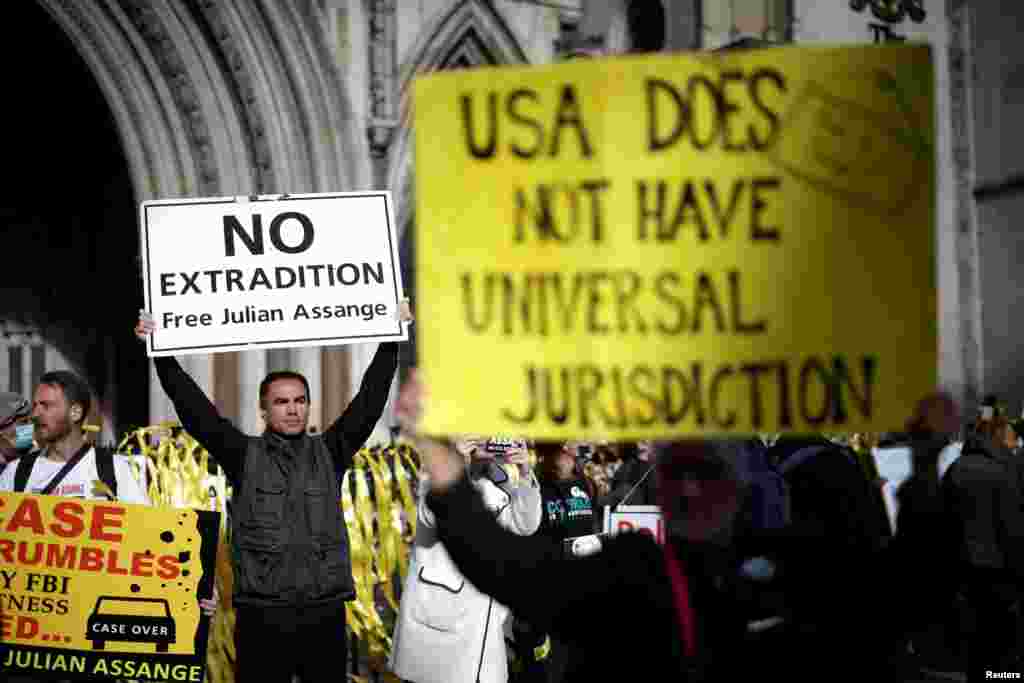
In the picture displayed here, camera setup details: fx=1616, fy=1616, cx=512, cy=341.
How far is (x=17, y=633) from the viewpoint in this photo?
6988 millimetres

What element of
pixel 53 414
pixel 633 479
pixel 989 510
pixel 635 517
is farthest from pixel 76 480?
pixel 989 510

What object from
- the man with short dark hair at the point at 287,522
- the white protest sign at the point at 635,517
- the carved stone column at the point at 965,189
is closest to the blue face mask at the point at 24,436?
the man with short dark hair at the point at 287,522

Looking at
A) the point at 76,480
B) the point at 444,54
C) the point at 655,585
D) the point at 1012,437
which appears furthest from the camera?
the point at 444,54

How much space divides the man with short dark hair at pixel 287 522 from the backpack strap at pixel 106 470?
0.98 m

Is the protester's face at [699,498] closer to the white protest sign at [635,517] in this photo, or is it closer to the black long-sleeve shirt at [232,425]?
the black long-sleeve shirt at [232,425]

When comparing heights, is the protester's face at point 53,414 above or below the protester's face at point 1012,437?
above

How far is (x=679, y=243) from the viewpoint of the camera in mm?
3635

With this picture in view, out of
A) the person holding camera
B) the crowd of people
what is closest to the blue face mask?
the crowd of people

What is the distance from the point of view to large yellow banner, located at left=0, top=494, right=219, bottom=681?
6.94 metres

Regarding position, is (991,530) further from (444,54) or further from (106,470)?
(444,54)

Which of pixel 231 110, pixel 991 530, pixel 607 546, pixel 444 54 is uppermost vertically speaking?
pixel 444 54

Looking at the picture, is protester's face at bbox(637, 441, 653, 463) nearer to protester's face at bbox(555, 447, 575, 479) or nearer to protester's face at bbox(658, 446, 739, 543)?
protester's face at bbox(555, 447, 575, 479)

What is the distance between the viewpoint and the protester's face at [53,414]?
22.0ft

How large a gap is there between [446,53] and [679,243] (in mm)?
13477
